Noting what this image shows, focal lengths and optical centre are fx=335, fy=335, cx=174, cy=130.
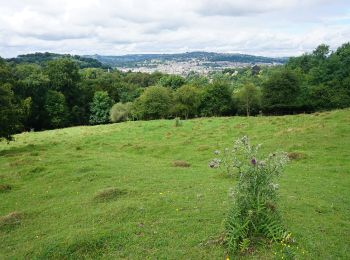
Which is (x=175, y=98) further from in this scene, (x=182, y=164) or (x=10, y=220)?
(x=10, y=220)

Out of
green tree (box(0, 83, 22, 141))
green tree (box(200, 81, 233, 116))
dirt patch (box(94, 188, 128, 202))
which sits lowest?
green tree (box(200, 81, 233, 116))

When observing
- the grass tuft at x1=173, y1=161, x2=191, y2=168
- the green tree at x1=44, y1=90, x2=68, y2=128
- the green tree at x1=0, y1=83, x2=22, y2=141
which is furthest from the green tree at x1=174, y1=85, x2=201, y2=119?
the grass tuft at x1=173, y1=161, x2=191, y2=168

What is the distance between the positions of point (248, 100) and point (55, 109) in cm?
4302

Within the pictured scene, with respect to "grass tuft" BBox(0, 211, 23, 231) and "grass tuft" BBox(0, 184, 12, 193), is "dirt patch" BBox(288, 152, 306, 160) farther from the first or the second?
"grass tuft" BBox(0, 184, 12, 193)

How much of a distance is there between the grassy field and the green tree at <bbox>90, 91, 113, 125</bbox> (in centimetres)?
5385

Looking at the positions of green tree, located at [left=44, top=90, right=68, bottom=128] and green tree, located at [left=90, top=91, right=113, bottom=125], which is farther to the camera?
green tree, located at [left=90, top=91, right=113, bottom=125]

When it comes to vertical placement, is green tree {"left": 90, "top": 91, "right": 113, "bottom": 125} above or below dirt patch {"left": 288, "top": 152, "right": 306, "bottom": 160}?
below

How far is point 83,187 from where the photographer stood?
19391 mm

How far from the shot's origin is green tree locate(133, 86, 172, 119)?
72.1m

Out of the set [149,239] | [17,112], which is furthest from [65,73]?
[149,239]

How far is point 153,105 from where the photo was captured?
2822 inches

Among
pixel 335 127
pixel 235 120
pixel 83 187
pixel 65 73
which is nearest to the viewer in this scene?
pixel 83 187

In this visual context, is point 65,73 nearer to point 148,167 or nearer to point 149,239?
point 148,167

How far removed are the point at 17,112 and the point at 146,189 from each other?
21110 millimetres
